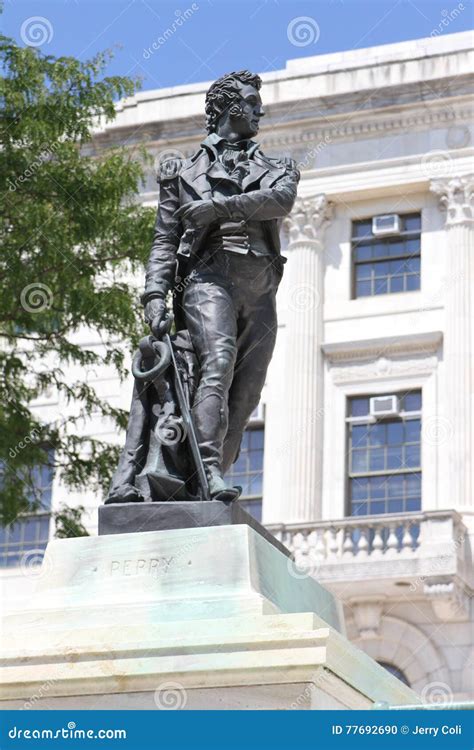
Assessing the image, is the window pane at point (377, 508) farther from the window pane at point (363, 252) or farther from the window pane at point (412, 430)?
the window pane at point (363, 252)

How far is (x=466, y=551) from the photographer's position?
2703 centimetres

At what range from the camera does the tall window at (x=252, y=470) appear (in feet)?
96.0

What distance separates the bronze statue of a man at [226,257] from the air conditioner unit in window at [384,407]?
65.6 ft

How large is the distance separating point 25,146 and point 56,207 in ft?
2.24

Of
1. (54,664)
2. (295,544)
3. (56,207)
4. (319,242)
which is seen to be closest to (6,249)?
(56,207)

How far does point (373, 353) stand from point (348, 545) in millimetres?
3939

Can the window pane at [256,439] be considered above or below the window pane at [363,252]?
below

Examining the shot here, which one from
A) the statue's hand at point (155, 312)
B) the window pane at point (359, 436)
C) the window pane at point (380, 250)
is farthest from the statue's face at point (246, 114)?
the window pane at point (380, 250)

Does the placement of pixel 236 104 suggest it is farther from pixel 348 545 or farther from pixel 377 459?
pixel 377 459

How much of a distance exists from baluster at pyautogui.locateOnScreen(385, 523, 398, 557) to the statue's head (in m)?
18.7

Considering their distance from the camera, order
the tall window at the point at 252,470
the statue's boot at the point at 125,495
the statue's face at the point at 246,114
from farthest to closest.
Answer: the tall window at the point at 252,470
the statue's face at the point at 246,114
the statue's boot at the point at 125,495

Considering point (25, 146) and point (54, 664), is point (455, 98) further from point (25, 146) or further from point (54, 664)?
point (54, 664)

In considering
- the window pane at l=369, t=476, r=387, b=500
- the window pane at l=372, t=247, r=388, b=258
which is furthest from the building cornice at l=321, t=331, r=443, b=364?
the window pane at l=369, t=476, r=387, b=500

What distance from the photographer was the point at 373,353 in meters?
29.4
